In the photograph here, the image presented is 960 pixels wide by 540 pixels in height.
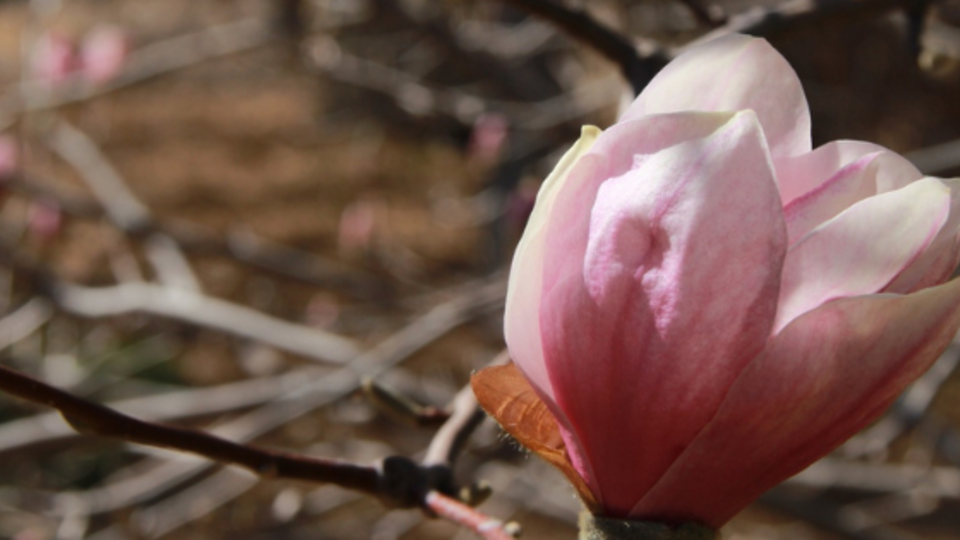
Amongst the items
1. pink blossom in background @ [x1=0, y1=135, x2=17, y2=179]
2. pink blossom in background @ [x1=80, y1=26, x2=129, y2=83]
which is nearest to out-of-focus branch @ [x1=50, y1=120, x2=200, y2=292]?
pink blossom in background @ [x1=0, y1=135, x2=17, y2=179]

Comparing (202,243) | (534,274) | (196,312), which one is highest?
(202,243)

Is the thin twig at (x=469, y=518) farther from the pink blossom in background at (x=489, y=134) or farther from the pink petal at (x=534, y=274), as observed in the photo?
the pink blossom in background at (x=489, y=134)

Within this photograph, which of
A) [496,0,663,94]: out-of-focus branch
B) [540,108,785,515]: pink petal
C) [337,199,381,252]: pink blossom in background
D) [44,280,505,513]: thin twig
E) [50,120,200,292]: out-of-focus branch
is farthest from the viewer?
[337,199,381,252]: pink blossom in background

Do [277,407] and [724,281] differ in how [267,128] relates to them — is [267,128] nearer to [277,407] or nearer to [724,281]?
[277,407]

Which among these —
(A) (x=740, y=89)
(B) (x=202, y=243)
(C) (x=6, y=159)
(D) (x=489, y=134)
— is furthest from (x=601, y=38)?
(C) (x=6, y=159)

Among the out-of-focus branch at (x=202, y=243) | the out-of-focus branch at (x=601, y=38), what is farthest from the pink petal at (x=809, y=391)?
the out-of-focus branch at (x=202, y=243)

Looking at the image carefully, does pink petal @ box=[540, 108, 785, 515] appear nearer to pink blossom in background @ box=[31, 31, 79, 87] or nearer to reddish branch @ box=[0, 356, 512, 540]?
reddish branch @ box=[0, 356, 512, 540]

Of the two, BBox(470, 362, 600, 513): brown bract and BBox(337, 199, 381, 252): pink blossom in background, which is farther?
BBox(337, 199, 381, 252): pink blossom in background

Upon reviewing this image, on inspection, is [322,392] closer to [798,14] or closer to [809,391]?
[798,14]
